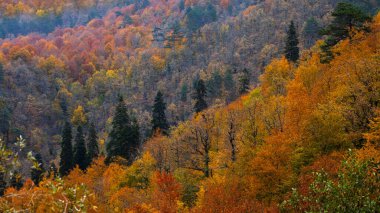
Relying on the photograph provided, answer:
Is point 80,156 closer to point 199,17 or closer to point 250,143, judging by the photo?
point 250,143

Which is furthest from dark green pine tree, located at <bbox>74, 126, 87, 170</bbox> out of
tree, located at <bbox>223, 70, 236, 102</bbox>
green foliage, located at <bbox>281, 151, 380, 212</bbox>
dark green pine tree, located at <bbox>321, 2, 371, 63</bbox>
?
green foliage, located at <bbox>281, 151, 380, 212</bbox>

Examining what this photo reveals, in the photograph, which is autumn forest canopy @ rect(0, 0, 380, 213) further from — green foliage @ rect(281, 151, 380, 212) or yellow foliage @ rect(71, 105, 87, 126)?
yellow foliage @ rect(71, 105, 87, 126)

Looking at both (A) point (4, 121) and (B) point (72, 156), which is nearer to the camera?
(B) point (72, 156)

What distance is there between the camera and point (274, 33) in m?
134

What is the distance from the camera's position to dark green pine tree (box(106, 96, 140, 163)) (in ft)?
228

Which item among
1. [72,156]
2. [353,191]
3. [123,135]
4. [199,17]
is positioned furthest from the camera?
[199,17]

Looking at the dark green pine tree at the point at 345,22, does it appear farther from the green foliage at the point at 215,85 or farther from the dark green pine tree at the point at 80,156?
the green foliage at the point at 215,85

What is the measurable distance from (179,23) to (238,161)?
504ft

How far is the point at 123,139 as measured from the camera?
6950 centimetres

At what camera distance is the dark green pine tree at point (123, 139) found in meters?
69.6

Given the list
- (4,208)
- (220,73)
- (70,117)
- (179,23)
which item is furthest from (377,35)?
(179,23)

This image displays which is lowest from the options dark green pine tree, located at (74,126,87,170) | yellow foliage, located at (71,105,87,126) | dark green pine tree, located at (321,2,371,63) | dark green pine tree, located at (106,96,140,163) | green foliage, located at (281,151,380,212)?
yellow foliage, located at (71,105,87,126)

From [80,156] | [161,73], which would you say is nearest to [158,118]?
[80,156]

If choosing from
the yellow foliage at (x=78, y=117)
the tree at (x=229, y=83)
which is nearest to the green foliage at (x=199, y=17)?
the yellow foliage at (x=78, y=117)
